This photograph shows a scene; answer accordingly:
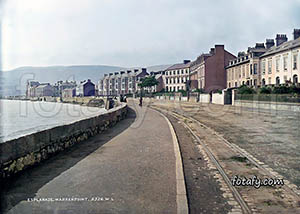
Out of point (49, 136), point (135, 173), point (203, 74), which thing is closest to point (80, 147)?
point (49, 136)

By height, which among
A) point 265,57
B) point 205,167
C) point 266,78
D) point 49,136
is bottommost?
point 205,167

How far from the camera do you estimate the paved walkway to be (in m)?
4.59

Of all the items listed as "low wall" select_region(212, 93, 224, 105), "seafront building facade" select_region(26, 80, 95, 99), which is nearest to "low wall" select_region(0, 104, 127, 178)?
"low wall" select_region(212, 93, 224, 105)

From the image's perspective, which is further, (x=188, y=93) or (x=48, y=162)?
(x=188, y=93)

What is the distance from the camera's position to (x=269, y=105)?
31.4m

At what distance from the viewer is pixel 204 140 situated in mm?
12047

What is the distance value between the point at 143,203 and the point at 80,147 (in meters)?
5.57

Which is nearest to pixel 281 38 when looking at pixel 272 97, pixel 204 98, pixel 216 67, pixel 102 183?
pixel 204 98

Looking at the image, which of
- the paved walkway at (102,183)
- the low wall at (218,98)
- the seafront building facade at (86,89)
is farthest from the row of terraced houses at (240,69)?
the paved walkway at (102,183)

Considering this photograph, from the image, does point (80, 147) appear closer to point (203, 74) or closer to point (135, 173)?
point (135, 173)

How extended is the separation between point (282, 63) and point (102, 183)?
45568mm

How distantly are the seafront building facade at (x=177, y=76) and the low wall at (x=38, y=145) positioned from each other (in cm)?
9140

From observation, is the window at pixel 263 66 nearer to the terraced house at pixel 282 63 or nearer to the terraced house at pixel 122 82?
the terraced house at pixel 282 63

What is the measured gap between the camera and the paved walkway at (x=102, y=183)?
181 inches
